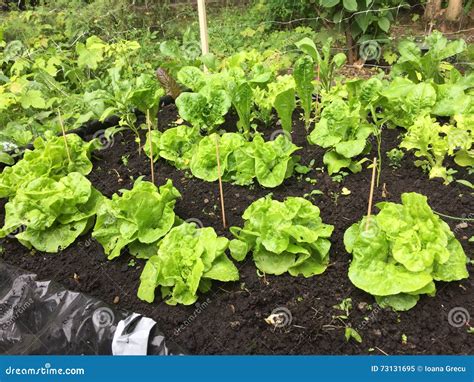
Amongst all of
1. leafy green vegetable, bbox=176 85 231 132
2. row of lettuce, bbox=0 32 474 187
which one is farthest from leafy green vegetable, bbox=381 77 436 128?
leafy green vegetable, bbox=176 85 231 132

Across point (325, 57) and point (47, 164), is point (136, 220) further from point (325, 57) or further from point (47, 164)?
point (325, 57)

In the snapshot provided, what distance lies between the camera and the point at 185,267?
81.0 inches

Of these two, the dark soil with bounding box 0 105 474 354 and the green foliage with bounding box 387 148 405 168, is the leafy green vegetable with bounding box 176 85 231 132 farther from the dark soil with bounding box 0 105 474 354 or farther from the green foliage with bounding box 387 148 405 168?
the green foliage with bounding box 387 148 405 168

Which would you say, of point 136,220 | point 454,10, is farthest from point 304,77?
point 454,10

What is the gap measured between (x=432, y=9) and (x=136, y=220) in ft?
15.8

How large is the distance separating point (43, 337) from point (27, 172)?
109 centimetres

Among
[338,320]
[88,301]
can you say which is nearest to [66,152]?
[88,301]

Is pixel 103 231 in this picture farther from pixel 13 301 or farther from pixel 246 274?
pixel 246 274

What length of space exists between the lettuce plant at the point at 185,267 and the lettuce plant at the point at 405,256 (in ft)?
1.87

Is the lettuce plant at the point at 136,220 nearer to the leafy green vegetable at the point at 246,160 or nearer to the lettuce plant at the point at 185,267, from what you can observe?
the lettuce plant at the point at 185,267

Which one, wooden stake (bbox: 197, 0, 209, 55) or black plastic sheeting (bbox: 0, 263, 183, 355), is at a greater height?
wooden stake (bbox: 197, 0, 209, 55)

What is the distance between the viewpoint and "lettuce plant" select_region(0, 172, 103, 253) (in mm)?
2410

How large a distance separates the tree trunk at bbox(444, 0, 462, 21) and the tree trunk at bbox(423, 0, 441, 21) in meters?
0.17

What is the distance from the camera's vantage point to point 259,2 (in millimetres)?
6145
